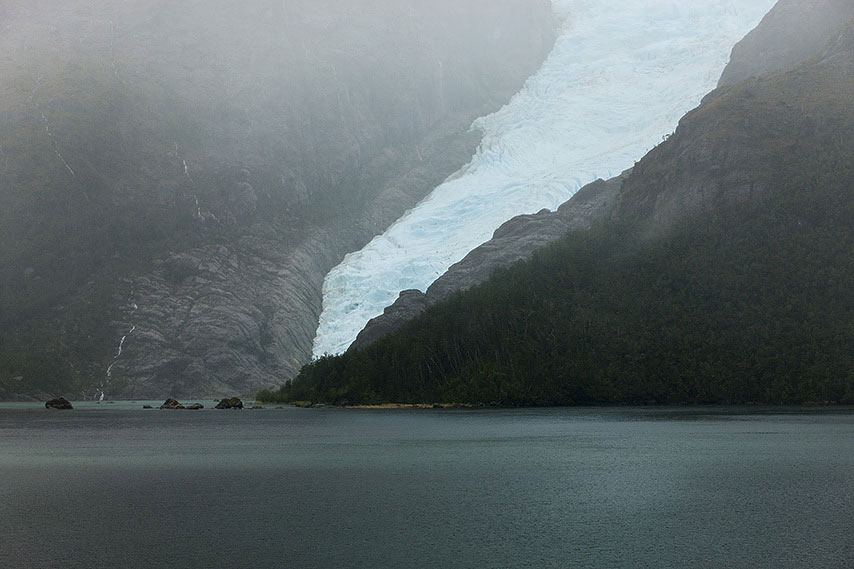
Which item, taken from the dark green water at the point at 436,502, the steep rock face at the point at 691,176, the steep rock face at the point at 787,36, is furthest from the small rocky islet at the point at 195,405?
the steep rock face at the point at 787,36

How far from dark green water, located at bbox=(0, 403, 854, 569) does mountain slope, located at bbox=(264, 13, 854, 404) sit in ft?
183

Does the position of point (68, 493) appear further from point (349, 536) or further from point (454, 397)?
point (454, 397)

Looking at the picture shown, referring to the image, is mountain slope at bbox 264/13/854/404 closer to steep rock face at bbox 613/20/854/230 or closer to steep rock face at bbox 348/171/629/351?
steep rock face at bbox 613/20/854/230

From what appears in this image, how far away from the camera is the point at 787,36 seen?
185 m

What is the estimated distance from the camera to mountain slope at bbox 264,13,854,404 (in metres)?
117

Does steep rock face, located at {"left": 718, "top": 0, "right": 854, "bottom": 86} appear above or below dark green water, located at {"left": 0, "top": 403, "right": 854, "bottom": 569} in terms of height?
above

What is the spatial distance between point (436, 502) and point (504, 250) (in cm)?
12947

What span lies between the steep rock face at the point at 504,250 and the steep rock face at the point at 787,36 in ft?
149

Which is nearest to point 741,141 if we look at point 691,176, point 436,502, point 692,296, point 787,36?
point 691,176

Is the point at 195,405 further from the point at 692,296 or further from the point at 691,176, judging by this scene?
the point at 691,176

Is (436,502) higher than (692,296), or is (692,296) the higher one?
(692,296)

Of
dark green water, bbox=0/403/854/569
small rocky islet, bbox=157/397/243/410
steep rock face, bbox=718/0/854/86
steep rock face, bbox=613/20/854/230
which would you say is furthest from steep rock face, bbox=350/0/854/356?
dark green water, bbox=0/403/854/569

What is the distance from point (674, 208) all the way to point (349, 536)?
122m

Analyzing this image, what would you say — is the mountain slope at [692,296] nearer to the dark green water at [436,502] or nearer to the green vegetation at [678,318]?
the green vegetation at [678,318]
